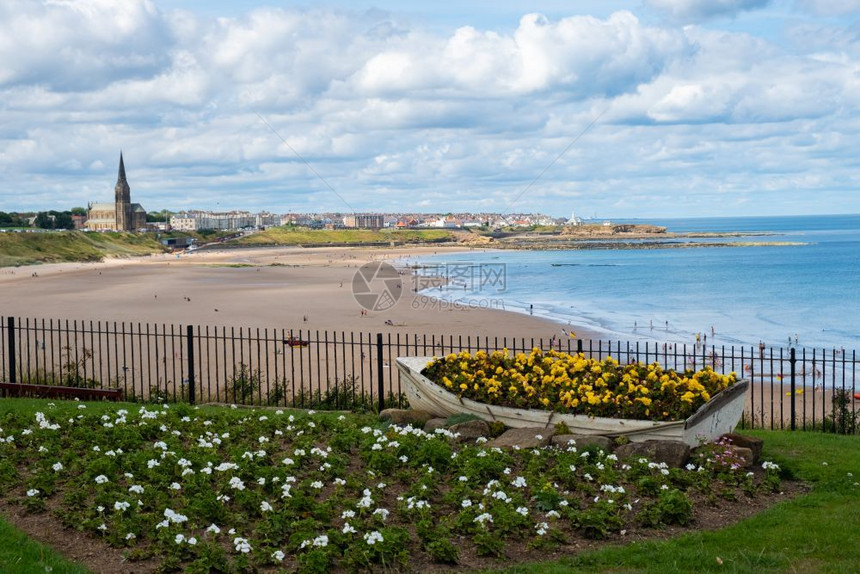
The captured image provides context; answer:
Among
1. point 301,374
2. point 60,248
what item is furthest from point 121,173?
point 301,374

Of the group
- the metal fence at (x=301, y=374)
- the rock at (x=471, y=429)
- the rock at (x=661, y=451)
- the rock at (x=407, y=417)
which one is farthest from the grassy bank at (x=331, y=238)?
the rock at (x=661, y=451)

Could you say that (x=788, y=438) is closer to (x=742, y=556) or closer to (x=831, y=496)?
(x=831, y=496)

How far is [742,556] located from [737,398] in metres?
4.06

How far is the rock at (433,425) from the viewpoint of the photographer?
38.2ft

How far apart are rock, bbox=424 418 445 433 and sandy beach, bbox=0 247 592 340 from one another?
18.1 meters

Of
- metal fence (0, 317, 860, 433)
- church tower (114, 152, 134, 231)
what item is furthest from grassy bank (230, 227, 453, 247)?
metal fence (0, 317, 860, 433)

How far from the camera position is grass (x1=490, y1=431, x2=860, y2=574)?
711 centimetres

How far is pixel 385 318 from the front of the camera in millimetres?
35250

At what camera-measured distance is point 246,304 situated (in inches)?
1638

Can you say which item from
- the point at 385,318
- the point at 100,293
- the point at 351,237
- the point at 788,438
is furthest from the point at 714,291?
the point at 351,237

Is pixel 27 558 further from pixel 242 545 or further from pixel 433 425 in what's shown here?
pixel 433 425

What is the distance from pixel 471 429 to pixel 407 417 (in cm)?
131

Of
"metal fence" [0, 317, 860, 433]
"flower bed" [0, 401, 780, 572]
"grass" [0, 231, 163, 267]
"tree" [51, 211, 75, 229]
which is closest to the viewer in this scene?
"flower bed" [0, 401, 780, 572]

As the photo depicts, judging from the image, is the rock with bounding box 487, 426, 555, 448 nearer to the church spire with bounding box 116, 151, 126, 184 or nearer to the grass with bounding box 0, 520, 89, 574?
the grass with bounding box 0, 520, 89, 574
